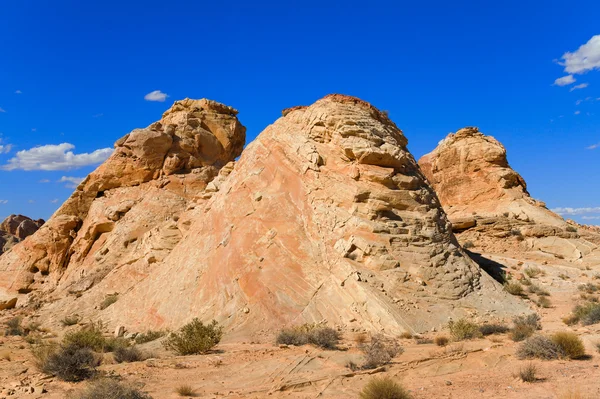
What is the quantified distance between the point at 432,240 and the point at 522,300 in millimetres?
4192

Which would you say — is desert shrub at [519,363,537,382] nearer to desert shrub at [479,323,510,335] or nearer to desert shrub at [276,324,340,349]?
desert shrub at [479,323,510,335]

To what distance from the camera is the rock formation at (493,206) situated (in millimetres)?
27766

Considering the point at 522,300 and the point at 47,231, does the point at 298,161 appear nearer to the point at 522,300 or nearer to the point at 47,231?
the point at 522,300

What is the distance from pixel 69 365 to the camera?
9.40 meters

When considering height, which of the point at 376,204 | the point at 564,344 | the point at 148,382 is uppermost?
the point at 376,204

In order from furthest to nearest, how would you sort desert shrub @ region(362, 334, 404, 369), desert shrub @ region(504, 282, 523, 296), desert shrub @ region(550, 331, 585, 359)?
desert shrub @ region(504, 282, 523, 296) → desert shrub @ region(362, 334, 404, 369) → desert shrub @ region(550, 331, 585, 359)

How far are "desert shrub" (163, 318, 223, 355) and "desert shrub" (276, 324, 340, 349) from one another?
1662 millimetres

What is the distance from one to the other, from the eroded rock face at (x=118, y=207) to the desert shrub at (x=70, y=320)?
391 centimetres

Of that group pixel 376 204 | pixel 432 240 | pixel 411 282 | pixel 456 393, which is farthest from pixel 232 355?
pixel 432 240

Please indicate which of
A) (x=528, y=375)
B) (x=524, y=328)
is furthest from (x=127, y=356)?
(x=524, y=328)

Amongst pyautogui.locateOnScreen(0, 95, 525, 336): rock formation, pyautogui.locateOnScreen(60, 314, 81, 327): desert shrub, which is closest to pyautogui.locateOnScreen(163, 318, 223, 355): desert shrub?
pyautogui.locateOnScreen(0, 95, 525, 336): rock formation

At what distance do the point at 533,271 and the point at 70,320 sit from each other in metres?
20.1

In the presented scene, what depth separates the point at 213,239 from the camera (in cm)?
1750

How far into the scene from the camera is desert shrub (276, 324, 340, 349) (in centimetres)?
1155
